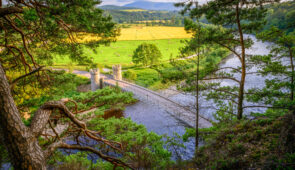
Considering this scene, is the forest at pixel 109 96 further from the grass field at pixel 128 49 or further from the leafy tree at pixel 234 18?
the grass field at pixel 128 49

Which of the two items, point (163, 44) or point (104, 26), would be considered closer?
point (104, 26)

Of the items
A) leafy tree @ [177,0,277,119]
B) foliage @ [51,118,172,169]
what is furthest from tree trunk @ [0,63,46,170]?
leafy tree @ [177,0,277,119]

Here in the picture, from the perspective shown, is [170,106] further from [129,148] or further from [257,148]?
[257,148]

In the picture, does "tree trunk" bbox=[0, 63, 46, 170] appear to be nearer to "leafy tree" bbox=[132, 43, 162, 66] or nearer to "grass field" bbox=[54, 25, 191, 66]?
"leafy tree" bbox=[132, 43, 162, 66]

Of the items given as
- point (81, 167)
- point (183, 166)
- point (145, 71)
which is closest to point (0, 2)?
point (81, 167)

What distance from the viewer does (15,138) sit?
2199 millimetres

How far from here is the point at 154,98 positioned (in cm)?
1767

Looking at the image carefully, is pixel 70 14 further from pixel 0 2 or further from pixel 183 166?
pixel 183 166

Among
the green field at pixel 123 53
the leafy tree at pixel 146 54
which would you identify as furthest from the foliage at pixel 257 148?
the green field at pixel 123 53

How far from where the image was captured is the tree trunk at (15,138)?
220 centimetres

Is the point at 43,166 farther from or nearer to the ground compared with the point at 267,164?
farther from the ground

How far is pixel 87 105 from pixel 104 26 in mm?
2912

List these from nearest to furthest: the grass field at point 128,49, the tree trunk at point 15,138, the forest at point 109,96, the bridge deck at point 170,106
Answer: the tree trunk at point 15,138
the forest at point 109,96
the bridge deck at point 170,106
the grass field at point 128,49

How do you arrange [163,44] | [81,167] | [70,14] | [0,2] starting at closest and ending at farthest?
[0,2]
[70,14]
[81,167]
[163,44]
